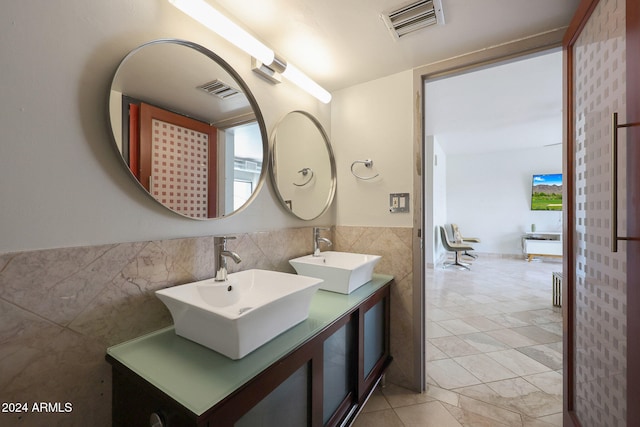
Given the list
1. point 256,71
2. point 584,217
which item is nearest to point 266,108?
point 256,71

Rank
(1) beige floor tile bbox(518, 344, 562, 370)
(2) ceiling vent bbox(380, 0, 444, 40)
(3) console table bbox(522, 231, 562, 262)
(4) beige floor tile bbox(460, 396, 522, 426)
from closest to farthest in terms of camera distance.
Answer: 1. (2) ceiling vent bbox(380, 0, 444, 40)
2. (4) beige floor tile bbox(460, 396, 522, 426)
3. (1) beige floor tile bbox(518, 344, 562, 370)
4. (3) console table bbox(522, 231, 562, 262)

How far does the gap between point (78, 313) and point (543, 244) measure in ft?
25.0

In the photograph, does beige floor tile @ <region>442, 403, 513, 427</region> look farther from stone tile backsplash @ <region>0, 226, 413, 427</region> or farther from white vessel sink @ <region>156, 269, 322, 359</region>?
stone tile backsplash @ <region>0, 226, 413, 427</region>

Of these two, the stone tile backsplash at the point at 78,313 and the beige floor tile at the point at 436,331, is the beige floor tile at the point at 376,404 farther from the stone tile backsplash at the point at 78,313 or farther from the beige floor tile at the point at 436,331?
the stone tile backsplash at the point at 78,313

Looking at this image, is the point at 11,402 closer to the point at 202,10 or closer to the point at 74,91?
the point at 74,91

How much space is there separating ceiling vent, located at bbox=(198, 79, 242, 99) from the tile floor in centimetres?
195

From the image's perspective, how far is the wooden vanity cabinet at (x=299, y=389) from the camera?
69cm

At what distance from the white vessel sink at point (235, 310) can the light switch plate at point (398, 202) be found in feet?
3.09

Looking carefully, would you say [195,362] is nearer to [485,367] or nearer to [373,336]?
[373,336]

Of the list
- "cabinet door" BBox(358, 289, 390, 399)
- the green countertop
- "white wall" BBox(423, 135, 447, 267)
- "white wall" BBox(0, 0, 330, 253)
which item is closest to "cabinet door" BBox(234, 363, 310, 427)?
the green countertop

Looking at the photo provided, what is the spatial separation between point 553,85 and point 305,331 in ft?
11.7

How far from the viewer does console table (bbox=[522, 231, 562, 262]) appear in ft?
18.8

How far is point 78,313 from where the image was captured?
81cm

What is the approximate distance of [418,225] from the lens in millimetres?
1731
